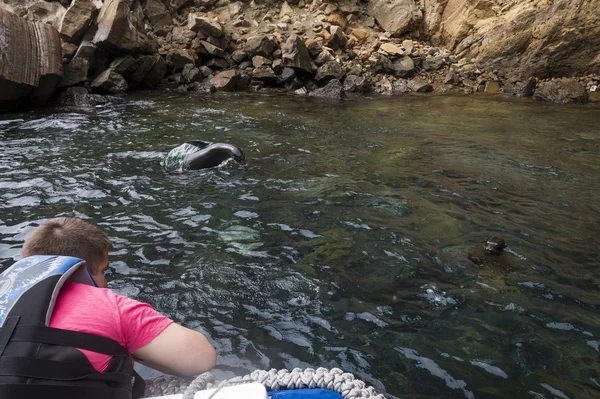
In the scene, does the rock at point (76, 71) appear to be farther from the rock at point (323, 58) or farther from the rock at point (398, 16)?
the rock at point (398, 16)

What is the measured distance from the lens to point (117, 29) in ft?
44.2

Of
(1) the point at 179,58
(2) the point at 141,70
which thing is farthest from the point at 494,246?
(1) the point at 179,58

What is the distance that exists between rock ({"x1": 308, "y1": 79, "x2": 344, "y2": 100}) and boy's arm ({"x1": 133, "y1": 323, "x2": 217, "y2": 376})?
12209 mm

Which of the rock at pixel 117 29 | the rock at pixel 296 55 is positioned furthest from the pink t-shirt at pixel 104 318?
the rock at pixel 296 55

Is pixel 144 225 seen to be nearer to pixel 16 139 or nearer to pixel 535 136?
pixel 16 139

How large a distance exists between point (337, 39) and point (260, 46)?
3.03 meters

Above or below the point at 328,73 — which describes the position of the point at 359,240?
below

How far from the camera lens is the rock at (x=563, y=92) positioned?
510 inches

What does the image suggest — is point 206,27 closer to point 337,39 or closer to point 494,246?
point 337,39

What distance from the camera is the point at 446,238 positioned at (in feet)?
15.6

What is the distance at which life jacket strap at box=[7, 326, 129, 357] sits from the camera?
5.64ft

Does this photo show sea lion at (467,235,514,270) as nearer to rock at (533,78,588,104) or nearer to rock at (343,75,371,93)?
rock at (533,78,588,104)

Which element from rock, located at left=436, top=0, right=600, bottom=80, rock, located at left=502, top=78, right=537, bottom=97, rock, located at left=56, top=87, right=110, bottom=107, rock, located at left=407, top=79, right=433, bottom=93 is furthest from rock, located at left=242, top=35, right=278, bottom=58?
rock, located at left=502, top=78, right=537, bottom=97

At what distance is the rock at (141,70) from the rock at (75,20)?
1774 mm
